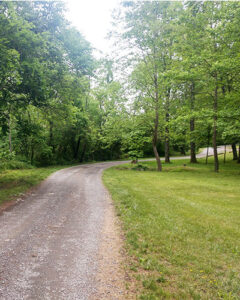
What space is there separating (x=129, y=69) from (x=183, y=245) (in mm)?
20399

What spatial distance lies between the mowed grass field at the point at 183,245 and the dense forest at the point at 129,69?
8180 mm

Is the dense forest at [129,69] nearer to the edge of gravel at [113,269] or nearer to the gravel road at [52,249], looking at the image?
the gravel road at [52,249]

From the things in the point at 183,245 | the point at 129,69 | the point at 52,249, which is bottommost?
the point at 183,245

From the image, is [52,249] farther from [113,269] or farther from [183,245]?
[183,245]

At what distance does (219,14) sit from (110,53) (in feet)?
35.9

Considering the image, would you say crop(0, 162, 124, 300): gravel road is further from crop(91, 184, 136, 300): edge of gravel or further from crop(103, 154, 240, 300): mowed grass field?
crop(103, 154, 240, 300): mowed grass field

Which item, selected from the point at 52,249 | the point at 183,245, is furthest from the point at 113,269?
the point at 183,245

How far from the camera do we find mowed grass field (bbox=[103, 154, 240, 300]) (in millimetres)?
3586

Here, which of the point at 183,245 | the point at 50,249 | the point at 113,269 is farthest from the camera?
the point at 183,245

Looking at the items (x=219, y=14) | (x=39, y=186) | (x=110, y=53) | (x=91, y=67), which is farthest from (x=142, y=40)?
(x=39, y=186)

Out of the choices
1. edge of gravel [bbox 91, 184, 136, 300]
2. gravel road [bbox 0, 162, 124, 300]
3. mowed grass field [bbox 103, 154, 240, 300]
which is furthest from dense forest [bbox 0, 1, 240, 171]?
mowed grass field [bbox 103, 154, 240, 300]

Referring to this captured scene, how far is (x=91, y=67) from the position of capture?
42.2ft

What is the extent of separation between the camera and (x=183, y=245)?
5133 mm

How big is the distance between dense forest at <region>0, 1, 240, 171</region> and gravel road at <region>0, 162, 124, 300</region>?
19.6 feet
